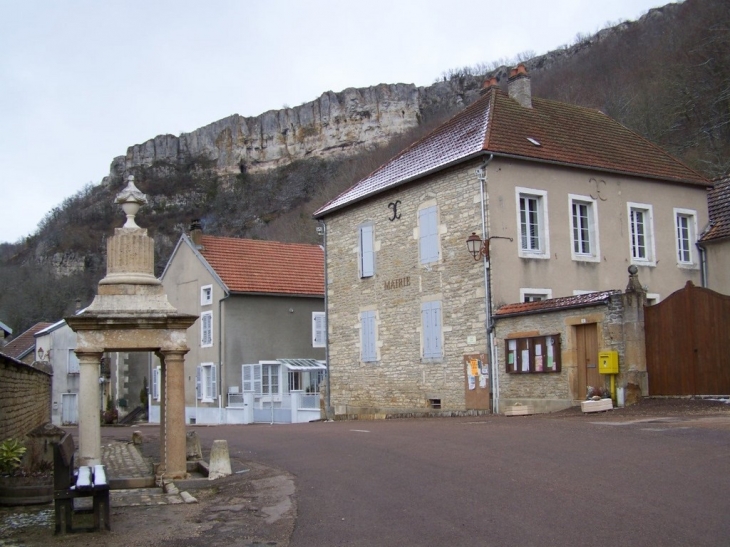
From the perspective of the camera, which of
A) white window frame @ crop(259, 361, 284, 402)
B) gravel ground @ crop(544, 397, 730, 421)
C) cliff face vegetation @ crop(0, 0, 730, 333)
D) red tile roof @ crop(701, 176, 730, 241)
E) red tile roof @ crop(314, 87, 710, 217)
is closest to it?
gravel ground @ crop(544, 397, 730, 421)

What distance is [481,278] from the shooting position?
1988 cm

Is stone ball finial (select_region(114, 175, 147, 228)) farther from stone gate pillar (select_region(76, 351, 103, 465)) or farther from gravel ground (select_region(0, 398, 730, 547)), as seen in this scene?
gravel ground (select_region(0, 398, 730, 547))

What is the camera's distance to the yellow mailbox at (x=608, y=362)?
16.2 meters

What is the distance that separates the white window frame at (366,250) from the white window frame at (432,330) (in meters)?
2.79

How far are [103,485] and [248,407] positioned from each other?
22750 millimetres

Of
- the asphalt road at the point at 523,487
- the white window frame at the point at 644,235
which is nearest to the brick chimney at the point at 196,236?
the white window frame at the point at 644,235

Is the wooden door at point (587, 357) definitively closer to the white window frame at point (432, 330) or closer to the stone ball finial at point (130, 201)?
the white window frame at point (432, 330)

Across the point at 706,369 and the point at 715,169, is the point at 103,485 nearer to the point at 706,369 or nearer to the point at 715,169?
the point at 706,369

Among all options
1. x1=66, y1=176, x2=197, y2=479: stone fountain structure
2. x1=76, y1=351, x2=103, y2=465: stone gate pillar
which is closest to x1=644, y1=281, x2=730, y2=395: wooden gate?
x1=66, y1=176, x2=197, y2=479: stone fountain structure

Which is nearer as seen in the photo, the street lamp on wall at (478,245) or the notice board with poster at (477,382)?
the notice board with poster at (477,382)

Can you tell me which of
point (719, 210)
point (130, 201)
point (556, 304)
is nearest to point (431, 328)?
point (556, 304)

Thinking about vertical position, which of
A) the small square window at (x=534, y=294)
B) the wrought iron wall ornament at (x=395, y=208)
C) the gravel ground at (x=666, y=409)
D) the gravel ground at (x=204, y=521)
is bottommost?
the gravel ground at (x=204, y=521)

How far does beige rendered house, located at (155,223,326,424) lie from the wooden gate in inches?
631

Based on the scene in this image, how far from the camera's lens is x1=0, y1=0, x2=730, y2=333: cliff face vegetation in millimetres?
69438
